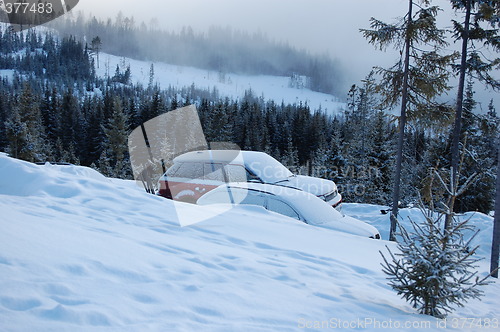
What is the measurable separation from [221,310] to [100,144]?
183 feet

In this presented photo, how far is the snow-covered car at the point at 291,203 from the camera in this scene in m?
6.71

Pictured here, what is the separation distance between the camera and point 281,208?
7.00 m

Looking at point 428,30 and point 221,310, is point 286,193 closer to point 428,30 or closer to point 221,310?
point 221,310

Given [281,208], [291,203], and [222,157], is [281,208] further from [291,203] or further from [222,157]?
[222,157]

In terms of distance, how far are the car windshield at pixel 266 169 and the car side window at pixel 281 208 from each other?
1949 millimetres

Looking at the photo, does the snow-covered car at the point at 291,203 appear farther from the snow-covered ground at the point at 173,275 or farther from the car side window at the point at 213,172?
the car side window at the point at 213,172

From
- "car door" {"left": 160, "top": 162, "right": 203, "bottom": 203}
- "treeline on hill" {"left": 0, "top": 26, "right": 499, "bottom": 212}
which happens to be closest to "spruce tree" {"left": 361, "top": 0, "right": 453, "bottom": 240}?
"treeline on hill" {"left": 0, "top": 26, "right": 499, "bottom": 212}

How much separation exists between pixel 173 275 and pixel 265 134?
5841cm

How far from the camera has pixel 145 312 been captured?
2.20m

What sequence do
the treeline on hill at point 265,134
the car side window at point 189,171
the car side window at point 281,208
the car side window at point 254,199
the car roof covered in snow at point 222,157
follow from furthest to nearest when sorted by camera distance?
the treeline on hill at point 265,134 < the car roof covered in snow at point 222,157 < the car side window at point 189,171 < the car side window at point 254,199 < the car side window at point 281,208

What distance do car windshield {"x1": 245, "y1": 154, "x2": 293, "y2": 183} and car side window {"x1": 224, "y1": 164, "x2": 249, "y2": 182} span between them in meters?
0.22

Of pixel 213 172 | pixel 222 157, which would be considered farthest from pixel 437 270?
pixel 222 157

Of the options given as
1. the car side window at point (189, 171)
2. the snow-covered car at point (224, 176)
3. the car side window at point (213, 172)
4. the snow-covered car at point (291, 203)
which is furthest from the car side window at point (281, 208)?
the car side window at point (189, 171)

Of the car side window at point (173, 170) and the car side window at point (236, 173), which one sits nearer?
the car side window at point (236, 173)
